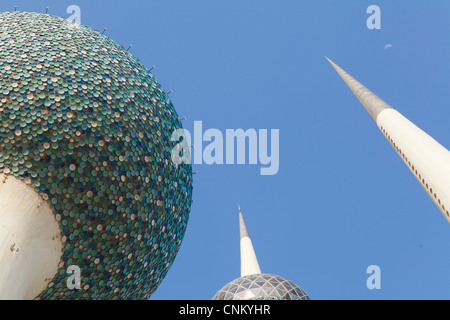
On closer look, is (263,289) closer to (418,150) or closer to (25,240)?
(418,150)

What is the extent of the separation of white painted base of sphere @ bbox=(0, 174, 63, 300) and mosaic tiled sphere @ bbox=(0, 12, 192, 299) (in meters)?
0.14

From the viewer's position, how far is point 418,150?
20.6m

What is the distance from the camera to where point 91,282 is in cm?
965

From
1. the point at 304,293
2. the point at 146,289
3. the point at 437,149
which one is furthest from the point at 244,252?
the point at 146,289

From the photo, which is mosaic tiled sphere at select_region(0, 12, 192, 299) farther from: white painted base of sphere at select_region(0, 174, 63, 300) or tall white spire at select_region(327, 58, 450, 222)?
tall white spire at select_region(327, 58, 450, 222)

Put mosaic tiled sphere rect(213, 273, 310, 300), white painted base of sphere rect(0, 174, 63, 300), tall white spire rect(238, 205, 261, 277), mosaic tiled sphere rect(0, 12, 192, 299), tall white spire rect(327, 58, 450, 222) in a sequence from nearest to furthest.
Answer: white painted base of sphere rect(0, 174, 63, 300) < mosaic tiled sphere rect(0, 12, 192, 299) < tall white spire rect(327, 58, 450, 222) < mosaic tiled sphere rect(213, 273, 310, 300) < tall white spire rect(238, 205, 261, 277)

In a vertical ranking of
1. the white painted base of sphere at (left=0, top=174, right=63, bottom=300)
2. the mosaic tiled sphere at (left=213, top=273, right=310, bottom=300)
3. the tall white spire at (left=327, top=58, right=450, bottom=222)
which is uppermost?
the tall white spire at (left=327, top=58, right=450, bottom=222)

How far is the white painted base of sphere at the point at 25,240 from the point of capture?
8.52 m

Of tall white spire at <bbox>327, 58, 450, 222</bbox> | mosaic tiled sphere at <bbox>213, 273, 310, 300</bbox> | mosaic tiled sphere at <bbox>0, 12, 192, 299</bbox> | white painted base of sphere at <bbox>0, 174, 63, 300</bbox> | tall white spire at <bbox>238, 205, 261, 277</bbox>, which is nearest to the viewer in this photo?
white painted base of sphere at <bbox>0, 174, 63, 300</bbox>

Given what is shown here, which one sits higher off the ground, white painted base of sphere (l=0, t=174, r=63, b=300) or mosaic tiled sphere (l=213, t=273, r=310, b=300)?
white painted base of sphere (l=0, t=174, r=63, b=300)

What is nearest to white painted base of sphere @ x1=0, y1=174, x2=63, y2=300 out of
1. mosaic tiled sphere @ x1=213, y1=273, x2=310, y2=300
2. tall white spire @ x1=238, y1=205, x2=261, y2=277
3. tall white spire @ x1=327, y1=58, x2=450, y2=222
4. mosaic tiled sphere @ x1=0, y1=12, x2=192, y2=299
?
mosaic tiled sphere @ x1=0, y1=12, x2=192, y2=299

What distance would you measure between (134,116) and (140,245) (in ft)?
8.38

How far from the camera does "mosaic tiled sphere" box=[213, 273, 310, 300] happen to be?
27266 millimetres
